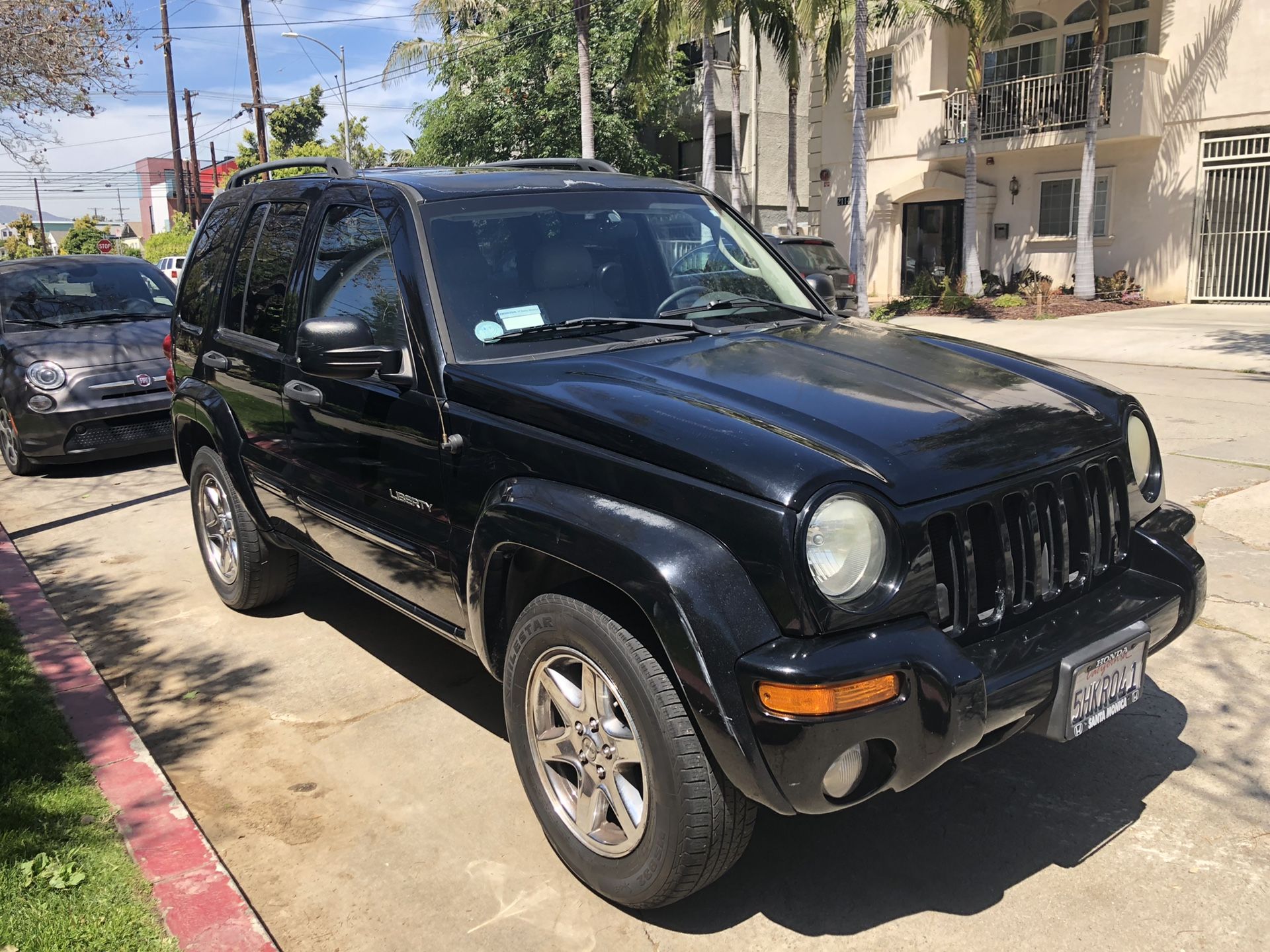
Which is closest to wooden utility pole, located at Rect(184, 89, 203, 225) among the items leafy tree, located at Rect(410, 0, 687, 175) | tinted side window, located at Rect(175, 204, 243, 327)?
leafy tree, located at Rect(410, 0, 687, 175)

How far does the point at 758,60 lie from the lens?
23953 millimetres

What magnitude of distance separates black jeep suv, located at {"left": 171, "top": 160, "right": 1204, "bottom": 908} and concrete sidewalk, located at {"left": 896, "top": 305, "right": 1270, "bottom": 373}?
929cm

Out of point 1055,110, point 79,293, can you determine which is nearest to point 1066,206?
point 1055,110

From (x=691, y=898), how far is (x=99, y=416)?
7.30 m

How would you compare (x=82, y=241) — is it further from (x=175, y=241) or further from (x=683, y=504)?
(x=683, y=504)

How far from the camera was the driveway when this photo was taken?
2.85 metres

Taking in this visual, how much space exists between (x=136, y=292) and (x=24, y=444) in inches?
74.8

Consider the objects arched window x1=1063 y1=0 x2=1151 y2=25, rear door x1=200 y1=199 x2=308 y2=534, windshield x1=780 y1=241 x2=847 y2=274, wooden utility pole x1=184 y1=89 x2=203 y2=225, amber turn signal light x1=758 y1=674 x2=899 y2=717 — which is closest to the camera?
amber turn signal light x1=758 y1=674 x2=899 y2=717

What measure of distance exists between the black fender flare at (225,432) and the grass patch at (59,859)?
119 cm

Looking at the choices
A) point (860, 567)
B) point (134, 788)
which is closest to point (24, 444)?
point (134, 788)

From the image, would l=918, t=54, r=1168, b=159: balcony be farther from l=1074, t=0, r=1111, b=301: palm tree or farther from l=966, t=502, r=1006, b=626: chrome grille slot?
l=966, t=502, r=1006, b=626: chrome grille slot

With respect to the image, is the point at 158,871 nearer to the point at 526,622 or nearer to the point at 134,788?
the point at 134,788

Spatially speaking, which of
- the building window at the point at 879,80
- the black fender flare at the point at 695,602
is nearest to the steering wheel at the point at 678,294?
the black fender flare at the point at 695,602

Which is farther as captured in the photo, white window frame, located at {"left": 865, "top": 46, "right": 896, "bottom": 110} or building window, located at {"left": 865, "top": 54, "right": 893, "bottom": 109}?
building window, located at {"left": 865, "top": 54, "right": 893, "bottom": 109}
